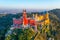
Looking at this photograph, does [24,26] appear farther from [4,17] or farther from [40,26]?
[4,17]

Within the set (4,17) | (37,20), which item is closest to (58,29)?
(37,20)

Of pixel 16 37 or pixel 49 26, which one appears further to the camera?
pixel 49 26

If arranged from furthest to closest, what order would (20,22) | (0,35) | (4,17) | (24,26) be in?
(4,17)
(20,22)
(24,26)
(0,35)

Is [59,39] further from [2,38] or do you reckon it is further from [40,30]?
[2,38]

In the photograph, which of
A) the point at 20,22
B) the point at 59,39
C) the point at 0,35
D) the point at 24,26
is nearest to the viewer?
the point at 59,39

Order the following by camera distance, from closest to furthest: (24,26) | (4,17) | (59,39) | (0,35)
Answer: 1. (59,39)
2. (0,35)
3. (24,26)
4. (4,17)

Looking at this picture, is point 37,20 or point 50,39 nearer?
point 50,39

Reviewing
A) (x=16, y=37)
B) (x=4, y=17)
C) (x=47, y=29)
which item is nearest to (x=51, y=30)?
(x=47, y=29)

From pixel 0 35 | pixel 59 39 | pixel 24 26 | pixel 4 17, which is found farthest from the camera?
pixel 4 17
